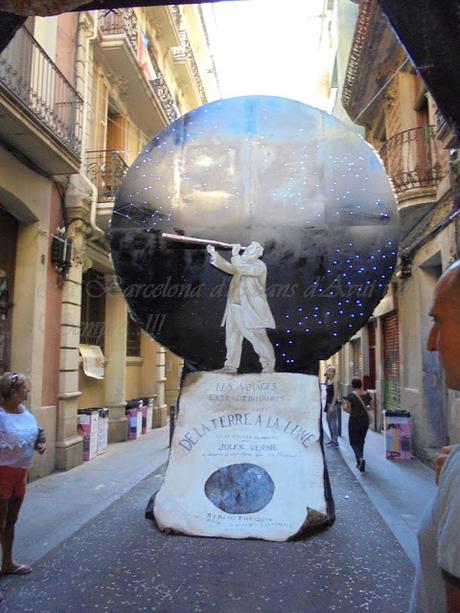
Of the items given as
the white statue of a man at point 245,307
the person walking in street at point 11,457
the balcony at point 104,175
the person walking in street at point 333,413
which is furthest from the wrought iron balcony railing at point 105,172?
the person walking in street at point 11,457

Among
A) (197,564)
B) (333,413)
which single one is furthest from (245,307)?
(333,413)

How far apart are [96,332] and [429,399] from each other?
23.0 ft

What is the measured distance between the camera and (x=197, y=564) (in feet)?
12.8

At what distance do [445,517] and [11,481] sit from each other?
3.50m

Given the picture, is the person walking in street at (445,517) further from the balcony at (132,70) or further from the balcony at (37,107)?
the balcony at (132,70)

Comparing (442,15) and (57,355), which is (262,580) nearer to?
(442,15)

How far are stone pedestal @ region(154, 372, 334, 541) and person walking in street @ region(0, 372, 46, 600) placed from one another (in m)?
1.13

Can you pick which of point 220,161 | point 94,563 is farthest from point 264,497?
point 220,161

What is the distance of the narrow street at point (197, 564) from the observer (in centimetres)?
332

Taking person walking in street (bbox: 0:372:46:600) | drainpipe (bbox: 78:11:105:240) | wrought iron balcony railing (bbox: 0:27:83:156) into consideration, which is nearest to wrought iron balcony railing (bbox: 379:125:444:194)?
drainpipe (bbox: 78:11:105:240)

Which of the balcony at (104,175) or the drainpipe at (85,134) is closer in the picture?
the drainpipe at (85,134)

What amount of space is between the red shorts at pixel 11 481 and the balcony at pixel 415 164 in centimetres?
719

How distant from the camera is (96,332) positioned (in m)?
11.2

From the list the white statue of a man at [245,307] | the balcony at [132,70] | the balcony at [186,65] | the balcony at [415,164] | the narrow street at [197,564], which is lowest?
the narrow street at [197,564]
